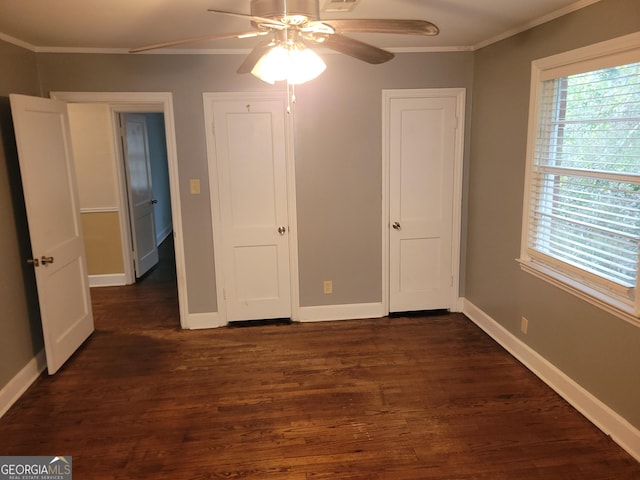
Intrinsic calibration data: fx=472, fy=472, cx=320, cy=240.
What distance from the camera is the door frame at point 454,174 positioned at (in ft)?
13.1

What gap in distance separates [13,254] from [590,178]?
146 inches

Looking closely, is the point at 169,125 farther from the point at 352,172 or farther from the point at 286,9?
the point at 286,9

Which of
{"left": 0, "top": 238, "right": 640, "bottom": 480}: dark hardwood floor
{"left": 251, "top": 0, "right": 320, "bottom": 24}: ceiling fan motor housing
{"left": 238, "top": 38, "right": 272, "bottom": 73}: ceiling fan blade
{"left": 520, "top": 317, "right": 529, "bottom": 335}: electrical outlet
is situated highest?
{"left": 251, "top": 0, "right": 320, "bottom": 24}: ceiling fan motor housing

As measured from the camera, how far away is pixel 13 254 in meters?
3.20

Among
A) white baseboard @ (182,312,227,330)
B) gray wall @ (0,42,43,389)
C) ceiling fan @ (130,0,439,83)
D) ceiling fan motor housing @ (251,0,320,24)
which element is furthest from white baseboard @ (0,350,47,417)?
ceiling fan motor housing @ (251,0,320,24)

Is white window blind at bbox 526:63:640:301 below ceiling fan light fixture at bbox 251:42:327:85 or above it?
below

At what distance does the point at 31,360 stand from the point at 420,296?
3.17 metres

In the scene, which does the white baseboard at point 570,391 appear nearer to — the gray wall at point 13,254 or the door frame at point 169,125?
the door frame at point 169,125

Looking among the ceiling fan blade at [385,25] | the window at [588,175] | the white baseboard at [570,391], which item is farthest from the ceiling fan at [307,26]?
the white baseboard at [570,391]

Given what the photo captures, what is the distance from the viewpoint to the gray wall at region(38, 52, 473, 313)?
376 centimetres

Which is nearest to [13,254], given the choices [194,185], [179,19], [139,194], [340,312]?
[194,185]

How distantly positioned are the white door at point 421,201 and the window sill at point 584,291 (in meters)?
0.97

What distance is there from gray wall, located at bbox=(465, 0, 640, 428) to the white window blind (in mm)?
184

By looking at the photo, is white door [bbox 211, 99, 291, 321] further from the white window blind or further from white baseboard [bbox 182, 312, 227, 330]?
the white window blind
